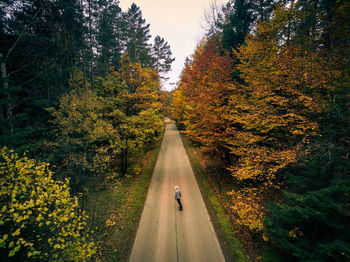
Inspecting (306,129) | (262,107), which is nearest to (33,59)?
(262,107)

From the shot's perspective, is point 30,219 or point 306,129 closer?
point 30,219

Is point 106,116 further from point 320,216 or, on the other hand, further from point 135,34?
point 135,34

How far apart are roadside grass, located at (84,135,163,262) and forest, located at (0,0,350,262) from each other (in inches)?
4.2

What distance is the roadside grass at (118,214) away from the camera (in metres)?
7.58

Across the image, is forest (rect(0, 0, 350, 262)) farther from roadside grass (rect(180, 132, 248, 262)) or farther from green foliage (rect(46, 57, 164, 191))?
roadside grass (rect(180, 132, 248, 262))

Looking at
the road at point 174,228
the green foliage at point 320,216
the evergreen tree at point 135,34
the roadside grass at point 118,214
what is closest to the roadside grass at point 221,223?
the road at point 174,228

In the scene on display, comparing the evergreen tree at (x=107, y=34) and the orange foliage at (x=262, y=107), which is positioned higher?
the evergreen tree at (x=107, y=34)

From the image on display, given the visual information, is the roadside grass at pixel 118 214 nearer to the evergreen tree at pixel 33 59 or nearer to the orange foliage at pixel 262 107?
the evergreen tree at pixel 33 59

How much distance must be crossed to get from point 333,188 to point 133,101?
44.2 ft

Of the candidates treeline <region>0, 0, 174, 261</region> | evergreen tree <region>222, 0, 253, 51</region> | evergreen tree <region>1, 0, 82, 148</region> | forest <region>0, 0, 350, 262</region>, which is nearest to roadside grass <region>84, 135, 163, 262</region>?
forest <region>0, 0, 350, 262</region>

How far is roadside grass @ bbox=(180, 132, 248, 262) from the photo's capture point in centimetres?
712

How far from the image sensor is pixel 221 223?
8859mm

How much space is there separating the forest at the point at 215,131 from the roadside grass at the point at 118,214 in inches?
4.2

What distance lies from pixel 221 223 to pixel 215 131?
6667mm
